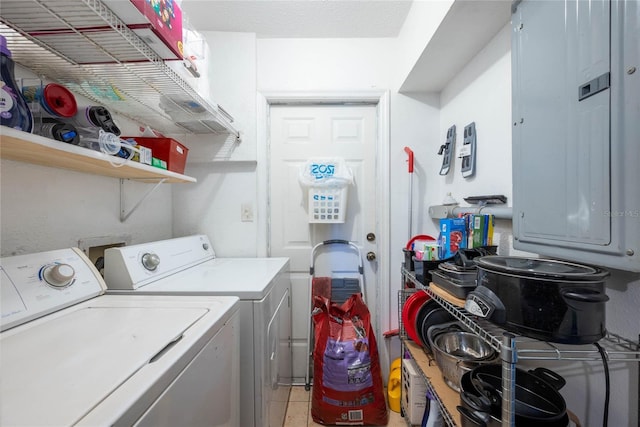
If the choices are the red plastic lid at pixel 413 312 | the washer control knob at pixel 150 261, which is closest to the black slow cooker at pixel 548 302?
the red plastic lid at pixel 413 312

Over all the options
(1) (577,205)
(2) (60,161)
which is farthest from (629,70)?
(2) (60,161)

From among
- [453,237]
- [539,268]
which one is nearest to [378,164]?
[453,237]

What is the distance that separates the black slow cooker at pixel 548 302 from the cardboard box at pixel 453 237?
1.32 ft

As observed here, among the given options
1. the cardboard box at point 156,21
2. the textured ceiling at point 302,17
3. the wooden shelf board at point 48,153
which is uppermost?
the textured ceiling at point 302,17

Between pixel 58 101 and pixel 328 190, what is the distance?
1.34 m

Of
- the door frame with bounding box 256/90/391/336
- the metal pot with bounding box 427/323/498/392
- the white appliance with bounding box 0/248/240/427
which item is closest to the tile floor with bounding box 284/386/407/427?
the door frame with bounding box 256/90/391/336

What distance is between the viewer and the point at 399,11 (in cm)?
166

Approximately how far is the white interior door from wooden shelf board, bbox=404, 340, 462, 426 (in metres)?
0.59

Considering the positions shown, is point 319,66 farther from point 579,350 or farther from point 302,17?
point 579,350

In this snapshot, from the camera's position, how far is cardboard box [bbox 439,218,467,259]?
1153 millimetres

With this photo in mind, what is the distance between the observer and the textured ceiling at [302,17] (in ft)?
5.29

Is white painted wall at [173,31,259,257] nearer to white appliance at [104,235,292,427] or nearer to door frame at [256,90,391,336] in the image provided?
door frame at [256,90,391,336]

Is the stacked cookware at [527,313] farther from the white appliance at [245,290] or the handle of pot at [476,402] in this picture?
the white appliance at [245,290]

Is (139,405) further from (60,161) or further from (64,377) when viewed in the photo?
(60,161)
